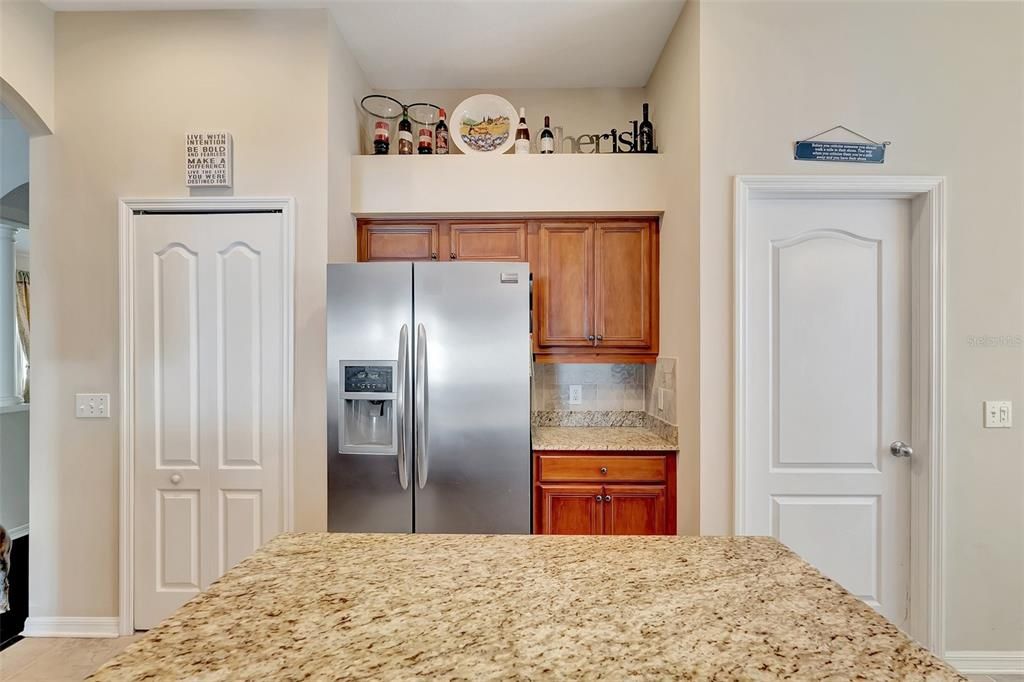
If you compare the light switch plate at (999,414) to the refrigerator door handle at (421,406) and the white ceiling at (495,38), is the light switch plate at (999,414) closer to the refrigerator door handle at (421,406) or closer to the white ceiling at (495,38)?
the white ceiling at (495,38)

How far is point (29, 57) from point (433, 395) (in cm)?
244

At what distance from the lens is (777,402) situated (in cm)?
229

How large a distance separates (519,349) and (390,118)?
1.84m

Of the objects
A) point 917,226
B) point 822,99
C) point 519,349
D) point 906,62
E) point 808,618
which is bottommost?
point 808,618

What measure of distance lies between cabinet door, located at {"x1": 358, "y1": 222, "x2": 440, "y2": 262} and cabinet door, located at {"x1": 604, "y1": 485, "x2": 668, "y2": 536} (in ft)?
5.36

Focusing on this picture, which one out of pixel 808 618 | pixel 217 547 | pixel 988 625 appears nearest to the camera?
pixel 808 618

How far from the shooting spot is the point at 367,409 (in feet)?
7.59

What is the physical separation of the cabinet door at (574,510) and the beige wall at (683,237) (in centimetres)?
40

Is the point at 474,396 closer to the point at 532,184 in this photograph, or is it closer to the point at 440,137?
the point at 532,184

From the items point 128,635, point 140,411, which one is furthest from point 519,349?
point 128,635

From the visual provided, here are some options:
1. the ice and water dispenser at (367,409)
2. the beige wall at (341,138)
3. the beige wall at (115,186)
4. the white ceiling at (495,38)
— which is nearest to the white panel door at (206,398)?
the beige wall at (115,186)

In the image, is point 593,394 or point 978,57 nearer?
point 978,57

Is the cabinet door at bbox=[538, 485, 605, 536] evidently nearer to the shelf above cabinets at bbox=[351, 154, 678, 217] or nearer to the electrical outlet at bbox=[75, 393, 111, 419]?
the shelf above cabinets at bbox=[351, 154, 678, 217]

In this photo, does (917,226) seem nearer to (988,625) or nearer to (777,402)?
(777,402)
